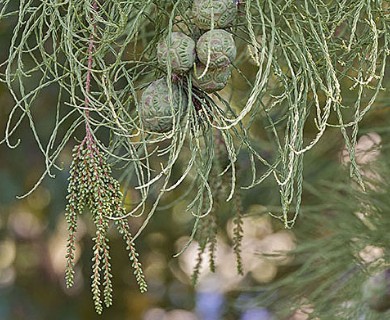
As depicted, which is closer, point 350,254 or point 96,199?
point 96,199

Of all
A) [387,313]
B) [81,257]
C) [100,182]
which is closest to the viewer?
[100,182]

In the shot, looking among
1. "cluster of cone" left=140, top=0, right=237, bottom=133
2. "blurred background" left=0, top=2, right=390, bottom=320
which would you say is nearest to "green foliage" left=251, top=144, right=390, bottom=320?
"blurred background" left=0, top=2, right=390, bottom=320

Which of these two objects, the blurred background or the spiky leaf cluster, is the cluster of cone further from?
the blurred background

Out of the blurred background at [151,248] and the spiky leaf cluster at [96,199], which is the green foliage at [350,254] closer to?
the blurred background at [151,248]

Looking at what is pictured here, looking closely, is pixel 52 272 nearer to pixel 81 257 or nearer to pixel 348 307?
pixel 81 257

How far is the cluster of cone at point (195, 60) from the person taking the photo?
1.50 ft

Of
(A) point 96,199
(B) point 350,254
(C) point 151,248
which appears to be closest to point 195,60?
(A) point 96,199

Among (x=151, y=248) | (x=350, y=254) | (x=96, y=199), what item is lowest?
(x=151, y=248)

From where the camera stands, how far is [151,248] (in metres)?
Answer: 1.53

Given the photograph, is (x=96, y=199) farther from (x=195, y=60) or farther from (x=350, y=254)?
(x=350, y=254)

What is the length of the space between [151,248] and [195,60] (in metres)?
1.08

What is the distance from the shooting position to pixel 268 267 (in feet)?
5.27

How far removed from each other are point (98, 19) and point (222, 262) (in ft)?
4.02

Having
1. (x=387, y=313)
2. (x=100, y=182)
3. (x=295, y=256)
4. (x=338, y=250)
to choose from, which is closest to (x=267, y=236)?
(x=295, y=256)
